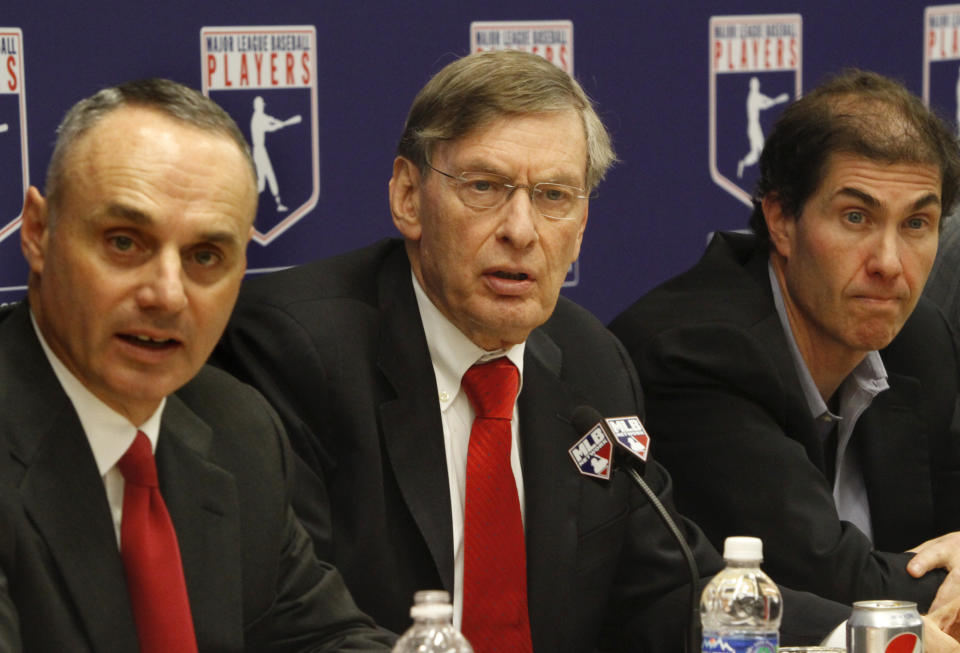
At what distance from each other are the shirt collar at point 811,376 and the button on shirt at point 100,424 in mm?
1704

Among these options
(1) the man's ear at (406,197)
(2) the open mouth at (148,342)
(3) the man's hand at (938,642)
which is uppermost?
(1) the man's ear at (406,197)

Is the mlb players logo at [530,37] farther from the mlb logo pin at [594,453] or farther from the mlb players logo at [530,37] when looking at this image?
the mlb logo pin at [594,453]

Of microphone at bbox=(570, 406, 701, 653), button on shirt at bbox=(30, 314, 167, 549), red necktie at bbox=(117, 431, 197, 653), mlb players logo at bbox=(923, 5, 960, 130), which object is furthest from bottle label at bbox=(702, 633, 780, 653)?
mlb players logo at bbox=(923, 5, 960, 130)

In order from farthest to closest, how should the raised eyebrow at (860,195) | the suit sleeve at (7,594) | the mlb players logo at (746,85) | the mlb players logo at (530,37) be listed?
the mlb players logo at (746,85), the mlb players logo at (530,37), the raised eyebrow at (860,195), the suit sleeve at (7,594)

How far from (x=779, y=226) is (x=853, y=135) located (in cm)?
29

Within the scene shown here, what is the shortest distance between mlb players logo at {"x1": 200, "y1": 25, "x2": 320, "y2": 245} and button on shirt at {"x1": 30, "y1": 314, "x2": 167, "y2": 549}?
1.26 m

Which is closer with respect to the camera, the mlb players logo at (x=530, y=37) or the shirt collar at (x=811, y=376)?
the shirt collar at (x=811, y=376)

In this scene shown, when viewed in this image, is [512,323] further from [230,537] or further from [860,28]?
[860,28]

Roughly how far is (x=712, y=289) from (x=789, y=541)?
1.99 feet

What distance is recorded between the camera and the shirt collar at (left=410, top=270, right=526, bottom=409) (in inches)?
115

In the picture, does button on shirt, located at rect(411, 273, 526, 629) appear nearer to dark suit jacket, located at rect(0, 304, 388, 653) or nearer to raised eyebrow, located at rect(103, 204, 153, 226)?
dark suit jacket, located at rect(0, 304, 388, 653)

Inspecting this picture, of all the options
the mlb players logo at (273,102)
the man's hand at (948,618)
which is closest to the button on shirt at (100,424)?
the mlb players logo at (273,102)

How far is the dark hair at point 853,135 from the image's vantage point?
3.37 meters

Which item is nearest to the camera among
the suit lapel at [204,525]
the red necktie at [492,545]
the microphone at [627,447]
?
the suit lapel at [204,525]
